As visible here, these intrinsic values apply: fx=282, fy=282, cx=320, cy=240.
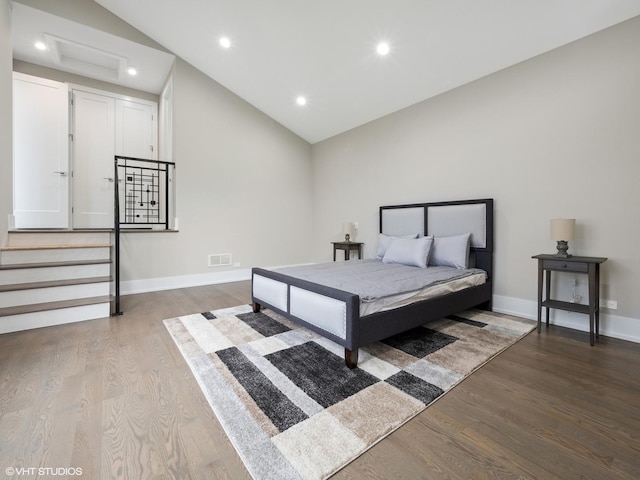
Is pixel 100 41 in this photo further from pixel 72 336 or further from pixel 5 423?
pixel 5 423

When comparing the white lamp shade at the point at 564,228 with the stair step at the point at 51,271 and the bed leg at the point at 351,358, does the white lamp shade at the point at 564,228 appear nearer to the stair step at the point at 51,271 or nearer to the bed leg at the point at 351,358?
the bed leg at the point at 351,358

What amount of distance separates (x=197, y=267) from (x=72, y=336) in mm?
2187

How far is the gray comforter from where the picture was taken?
2.25 metres

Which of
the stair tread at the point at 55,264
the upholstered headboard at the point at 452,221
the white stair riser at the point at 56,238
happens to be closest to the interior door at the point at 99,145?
the white stair riser at the point at 56,238

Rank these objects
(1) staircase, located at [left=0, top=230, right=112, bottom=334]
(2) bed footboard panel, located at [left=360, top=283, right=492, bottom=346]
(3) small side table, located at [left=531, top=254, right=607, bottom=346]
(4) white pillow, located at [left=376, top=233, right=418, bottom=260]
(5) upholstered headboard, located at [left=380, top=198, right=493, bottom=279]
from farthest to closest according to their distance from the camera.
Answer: (4) white pillow, located at [left=376, top=233, right=418, bottom=260], (5) upholstered headboard, located at [left=380, top=198, right=493, bottom=279], (1) staircase, located at [left=0, top=230, right=112, bottom=334], (3) small side table, located at [left=531, top=254, right=607, bottom=346], (2) bed footboard panel, located at [left=360, top=283, right=492, bottom=346]

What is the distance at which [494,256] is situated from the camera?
335 centimetres

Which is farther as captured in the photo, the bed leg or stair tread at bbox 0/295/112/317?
stair tread at bbox 0/295/112/317

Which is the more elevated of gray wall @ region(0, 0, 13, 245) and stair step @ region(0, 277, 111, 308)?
gray wall @ region(0, 0, 13, 245)

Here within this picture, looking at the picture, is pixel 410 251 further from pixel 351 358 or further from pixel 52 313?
pixel 52 313

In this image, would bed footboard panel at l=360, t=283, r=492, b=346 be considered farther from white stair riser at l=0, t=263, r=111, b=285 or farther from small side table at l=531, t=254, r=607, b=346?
white stair riser at l=0, t=263, r=111, b=285

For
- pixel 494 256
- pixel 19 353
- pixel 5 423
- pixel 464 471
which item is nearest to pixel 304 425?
pixel 464 471

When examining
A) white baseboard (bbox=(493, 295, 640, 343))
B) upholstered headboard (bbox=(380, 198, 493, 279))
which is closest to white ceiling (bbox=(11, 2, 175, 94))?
upholstered headboard (bbox=(380, 198, 493, 279))

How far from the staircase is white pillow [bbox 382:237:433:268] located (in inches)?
A: 131

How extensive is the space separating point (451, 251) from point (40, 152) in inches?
244
